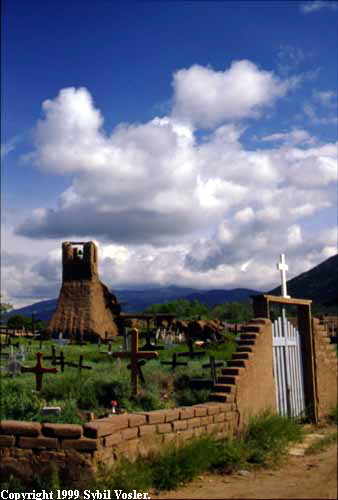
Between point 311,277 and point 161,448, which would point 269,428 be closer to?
point 161,448

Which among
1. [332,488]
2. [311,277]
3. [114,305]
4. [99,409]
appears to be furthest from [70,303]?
[311,277]

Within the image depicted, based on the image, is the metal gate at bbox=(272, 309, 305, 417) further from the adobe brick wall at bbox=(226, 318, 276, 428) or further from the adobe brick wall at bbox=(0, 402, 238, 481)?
the adobe brick wall at bbox=(0, 402, 238, 481)

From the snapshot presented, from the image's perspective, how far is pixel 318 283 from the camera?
84188 millimetres

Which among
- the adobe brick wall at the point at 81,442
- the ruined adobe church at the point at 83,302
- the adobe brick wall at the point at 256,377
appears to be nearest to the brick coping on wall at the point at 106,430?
the adobe brick wall at the point at 81,442

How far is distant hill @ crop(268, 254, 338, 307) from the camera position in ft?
245

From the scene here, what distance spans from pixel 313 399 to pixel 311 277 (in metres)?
80.1

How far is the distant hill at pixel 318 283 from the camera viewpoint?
74787mm

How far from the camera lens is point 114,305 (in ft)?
137

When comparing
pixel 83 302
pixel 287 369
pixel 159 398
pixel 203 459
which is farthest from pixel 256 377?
pixel 83 302

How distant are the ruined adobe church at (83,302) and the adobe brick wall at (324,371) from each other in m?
26.6

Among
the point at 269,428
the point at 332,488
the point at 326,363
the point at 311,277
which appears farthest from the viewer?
the point at 311,277

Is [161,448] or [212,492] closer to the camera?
[212,492]

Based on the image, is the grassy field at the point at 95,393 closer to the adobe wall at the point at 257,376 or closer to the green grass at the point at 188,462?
the adobe wall at the point at 257,376

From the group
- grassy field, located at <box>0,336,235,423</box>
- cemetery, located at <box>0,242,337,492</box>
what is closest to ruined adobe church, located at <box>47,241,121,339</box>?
cemetery, located at <box>0,242,337,492</box>
